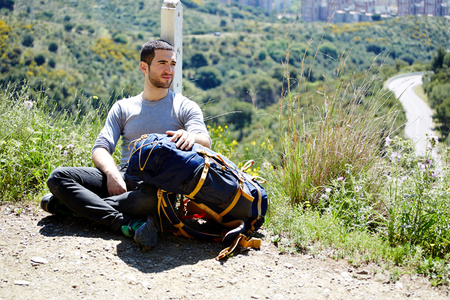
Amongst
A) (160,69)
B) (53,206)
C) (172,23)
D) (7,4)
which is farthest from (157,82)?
(7,4)

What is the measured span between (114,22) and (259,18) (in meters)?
25.7

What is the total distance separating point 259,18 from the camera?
68.1m

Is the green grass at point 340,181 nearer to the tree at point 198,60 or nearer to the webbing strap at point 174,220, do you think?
the webbing strap at point 174,220

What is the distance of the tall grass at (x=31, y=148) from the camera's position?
3.50 m

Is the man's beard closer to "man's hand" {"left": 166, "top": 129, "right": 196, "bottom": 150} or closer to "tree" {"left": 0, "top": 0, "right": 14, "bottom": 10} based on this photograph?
"man's hand" {"left": 166, "top": 129, "right": 196, "bottom": 150}

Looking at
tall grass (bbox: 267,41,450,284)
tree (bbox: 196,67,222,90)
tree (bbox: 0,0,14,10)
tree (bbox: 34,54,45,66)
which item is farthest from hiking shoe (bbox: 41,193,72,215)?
tree (bbox: 196,67,222,90)

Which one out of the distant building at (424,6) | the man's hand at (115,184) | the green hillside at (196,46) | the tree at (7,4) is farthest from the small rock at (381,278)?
the tree at (7,4)

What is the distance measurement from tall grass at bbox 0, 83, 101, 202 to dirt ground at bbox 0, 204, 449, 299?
2.11 feet

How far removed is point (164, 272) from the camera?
97.3 inches

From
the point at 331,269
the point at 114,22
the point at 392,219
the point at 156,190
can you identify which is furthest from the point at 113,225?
the point at 114,22

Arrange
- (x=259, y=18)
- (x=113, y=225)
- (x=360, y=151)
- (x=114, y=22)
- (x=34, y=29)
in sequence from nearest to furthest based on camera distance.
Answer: (x=113, y=225) < (x=360, y=151) < (x=34, y=29) < (x=114, y=22) < (x=259, y=18)

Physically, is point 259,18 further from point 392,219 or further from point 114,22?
point 392,219

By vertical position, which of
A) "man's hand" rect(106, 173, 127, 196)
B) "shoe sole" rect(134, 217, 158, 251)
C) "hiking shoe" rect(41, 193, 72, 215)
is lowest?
"shoe sole" rect(134, 217, 158, 251)

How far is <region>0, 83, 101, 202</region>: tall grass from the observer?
3.50 meters
